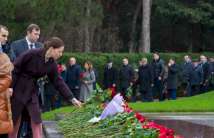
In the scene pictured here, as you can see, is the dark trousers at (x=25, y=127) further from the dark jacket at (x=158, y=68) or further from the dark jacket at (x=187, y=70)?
the dark jacket at (x=187, y=70)

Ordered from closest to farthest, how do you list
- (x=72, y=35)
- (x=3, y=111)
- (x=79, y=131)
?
(x=3, y=111) → (x=79, y=131) → (x=72, y=35)

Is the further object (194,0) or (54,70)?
(194,0)

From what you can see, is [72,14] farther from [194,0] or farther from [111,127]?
[111,127]

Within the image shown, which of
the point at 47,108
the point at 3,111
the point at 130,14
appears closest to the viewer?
the point at 3,111

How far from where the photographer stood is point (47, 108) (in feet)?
79.4

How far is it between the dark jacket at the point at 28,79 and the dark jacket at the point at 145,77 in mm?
15924

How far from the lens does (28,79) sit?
35.4 feet

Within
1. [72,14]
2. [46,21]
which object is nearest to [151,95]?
[46,21]

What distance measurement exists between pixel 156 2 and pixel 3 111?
3831 cm

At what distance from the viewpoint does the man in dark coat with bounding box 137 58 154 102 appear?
26656 millimetres

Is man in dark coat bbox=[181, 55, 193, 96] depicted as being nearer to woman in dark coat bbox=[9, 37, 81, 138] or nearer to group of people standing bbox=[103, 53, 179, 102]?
group of people standing bbox=[103, 53, 179, 102]

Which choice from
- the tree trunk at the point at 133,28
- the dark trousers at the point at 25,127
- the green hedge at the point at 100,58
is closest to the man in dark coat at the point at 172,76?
the green hedge at the point at 100,58

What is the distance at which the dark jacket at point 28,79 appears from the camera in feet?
35.2

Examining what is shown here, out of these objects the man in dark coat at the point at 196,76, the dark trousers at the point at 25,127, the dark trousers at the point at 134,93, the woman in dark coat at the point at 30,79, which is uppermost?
the woman in dark coat at the point at 30,79
